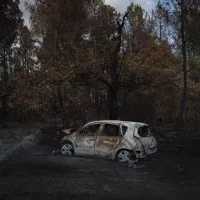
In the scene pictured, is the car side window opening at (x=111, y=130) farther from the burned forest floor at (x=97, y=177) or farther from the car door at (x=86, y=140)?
the burned forest floor at (x=97, y=177)

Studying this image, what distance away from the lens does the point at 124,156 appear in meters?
12.4

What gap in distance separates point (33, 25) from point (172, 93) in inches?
497

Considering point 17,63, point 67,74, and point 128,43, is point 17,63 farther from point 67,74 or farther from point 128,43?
point 67,74

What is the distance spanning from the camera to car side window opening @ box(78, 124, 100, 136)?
44.0 feet

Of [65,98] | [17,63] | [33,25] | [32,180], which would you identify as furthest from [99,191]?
[17,63]

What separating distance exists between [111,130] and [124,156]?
45.6 inches

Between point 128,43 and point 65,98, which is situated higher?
point 128,43

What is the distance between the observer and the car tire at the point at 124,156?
12352 millimetres

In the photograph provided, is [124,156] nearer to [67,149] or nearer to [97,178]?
[67,149]

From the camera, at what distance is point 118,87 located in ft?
74.3

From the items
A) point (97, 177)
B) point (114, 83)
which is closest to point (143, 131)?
point (97, 177)

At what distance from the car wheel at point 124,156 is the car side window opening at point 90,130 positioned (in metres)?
1.32

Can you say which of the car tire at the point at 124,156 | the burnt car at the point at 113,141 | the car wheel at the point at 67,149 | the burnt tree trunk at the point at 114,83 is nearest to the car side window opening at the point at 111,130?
the burnt car at the point at 113,141

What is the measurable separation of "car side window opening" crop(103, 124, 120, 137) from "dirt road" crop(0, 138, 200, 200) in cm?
101
